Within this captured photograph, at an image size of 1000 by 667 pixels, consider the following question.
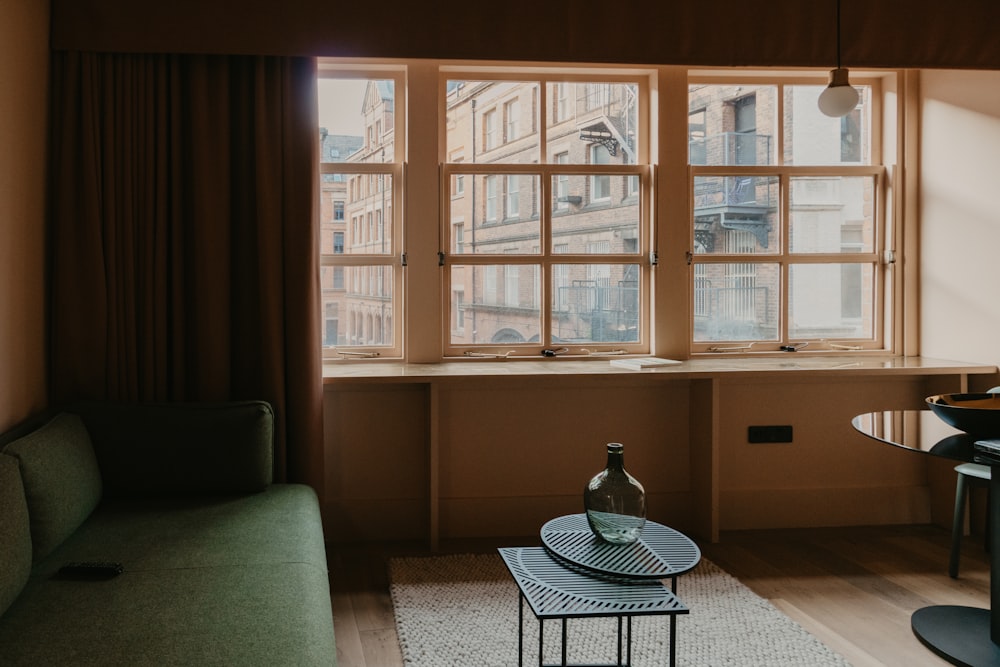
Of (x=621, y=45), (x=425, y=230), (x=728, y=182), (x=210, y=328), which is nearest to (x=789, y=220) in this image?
(x=728, y=182)

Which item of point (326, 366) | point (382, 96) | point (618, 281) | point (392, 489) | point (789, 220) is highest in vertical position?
point (382, 96)

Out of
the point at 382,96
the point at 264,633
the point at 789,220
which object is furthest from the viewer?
the point at 789,220

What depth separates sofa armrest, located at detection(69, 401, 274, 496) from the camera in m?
2.76

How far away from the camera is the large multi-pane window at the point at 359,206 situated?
3678 millimetres

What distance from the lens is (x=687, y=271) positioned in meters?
3.87

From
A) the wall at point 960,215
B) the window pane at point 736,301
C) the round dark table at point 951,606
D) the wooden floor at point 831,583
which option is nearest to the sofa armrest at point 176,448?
the wooden floor at point 831,583

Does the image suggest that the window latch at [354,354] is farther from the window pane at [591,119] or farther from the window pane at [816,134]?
the window pane at [816,134]

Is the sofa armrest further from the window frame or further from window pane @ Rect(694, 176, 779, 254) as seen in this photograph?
window pane @ Rect(694, 176, 779, 254)

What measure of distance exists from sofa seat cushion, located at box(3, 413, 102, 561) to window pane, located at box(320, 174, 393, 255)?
138cm

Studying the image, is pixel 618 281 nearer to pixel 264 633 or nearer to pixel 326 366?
pixel 326 366

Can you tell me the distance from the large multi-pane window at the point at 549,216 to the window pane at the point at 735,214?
0.92 ft

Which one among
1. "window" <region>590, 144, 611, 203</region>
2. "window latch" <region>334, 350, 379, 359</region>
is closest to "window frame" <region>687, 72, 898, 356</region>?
"window" <region>590, 144, 611, 203</region>

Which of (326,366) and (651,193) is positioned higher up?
(651,193)

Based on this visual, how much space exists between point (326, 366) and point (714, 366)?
1.68 metres
